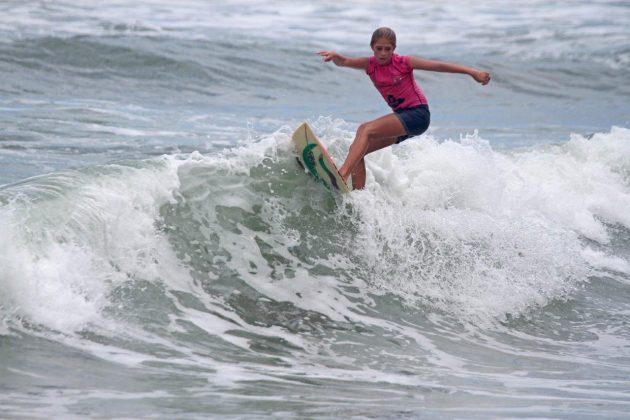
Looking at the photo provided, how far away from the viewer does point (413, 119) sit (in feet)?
28.2

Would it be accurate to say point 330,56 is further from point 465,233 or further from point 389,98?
point 465,233

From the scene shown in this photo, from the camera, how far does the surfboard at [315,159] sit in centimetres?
869

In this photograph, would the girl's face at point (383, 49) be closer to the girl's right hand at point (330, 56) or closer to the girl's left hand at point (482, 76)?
the girl's right hand at point (330, 56)

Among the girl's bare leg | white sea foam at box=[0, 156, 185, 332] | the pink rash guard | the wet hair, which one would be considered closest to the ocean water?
white sea foam at box=[0, 156, 185, 332]

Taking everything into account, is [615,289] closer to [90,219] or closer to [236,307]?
[236,307]

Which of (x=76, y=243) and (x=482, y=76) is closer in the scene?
(x=76, y=243)

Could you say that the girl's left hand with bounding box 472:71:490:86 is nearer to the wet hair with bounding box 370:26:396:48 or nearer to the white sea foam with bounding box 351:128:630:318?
the wet hair with bounding box 370:26:396:48

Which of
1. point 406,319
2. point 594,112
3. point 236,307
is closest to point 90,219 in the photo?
point 236,307

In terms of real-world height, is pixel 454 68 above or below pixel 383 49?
below

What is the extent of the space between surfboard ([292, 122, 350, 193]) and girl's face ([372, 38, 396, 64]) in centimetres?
82

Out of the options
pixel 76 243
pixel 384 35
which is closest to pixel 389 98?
pixel 384 35

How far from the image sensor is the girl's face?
27.6ft

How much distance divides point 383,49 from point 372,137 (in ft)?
2.35

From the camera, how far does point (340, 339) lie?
7363 mm
